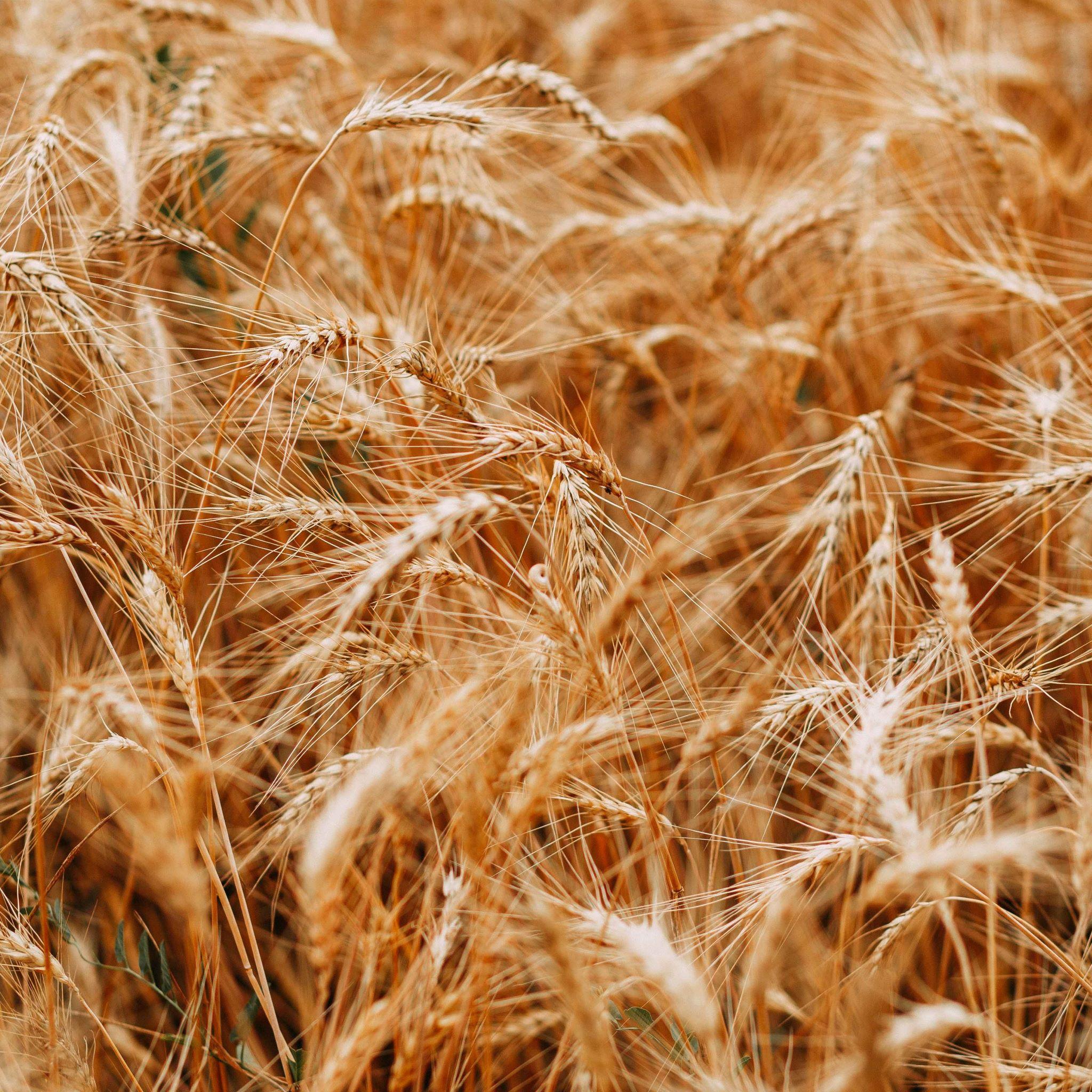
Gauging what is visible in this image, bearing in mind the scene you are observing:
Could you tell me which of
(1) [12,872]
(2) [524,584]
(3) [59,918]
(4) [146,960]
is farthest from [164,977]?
(2) [524,584]

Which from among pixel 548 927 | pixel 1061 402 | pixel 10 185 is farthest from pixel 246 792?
pixel 1061 402

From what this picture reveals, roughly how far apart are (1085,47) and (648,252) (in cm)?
192

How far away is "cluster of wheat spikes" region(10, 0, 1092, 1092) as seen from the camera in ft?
3.10

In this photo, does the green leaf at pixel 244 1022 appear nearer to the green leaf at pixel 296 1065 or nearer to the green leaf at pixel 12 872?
the green leaf at pixel 296 1065

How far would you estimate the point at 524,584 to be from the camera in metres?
1.17

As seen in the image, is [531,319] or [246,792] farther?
[531,319]

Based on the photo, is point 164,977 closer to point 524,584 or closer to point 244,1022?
point 244,1022

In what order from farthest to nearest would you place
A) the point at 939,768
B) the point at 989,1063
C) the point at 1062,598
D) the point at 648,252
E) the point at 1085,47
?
the point at 1085,47 → the point at 648,252 → the point at 939,768 → the point at 1062,598 → the point at 989,1063

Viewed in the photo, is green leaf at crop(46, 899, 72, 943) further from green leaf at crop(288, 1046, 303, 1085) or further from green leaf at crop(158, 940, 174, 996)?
green leaf at crop(288, 1046, 303, 1085)

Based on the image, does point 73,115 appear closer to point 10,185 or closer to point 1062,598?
point 10,185

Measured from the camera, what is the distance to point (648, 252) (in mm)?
2043

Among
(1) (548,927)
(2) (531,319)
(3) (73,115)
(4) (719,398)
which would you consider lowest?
(1) (548,927)

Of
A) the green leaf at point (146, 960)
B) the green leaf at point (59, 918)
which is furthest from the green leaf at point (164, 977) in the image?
the green leaf at point (59, 918)

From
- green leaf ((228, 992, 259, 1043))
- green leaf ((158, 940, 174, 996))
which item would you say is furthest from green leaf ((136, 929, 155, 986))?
green leaf ((228, 992, 259, 1043))
